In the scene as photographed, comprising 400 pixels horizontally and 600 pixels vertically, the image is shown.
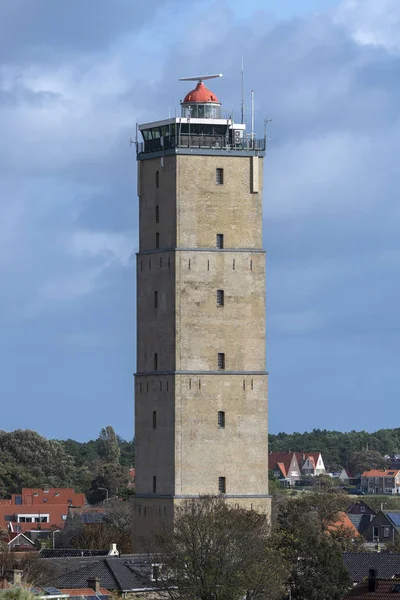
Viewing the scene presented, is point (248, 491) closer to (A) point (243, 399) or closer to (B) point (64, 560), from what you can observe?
(A) point (243, 399)

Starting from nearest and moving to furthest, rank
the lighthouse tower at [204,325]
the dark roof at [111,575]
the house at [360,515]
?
the dark roof at [111,575], the lighthouse tower at [204,325], the house at [360,515]

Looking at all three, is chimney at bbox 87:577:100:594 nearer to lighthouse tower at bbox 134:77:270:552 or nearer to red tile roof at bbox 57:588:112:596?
red tile roof at bbox 57:588:112:596

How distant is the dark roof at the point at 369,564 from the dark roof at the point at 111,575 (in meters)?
9.34

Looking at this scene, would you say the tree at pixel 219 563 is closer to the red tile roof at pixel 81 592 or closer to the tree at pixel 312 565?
the red tile roof at pixel 81 592

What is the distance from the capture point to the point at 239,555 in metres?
58.0

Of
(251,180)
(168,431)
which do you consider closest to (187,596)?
(168,431)

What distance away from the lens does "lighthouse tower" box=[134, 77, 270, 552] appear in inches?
2894

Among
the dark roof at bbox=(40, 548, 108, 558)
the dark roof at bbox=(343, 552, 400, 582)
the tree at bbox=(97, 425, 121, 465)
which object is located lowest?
the dark roof at bbox=(343, 552, 400, 582)

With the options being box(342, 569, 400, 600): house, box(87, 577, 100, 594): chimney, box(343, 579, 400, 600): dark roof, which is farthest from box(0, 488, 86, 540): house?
box(342, 569, 400, 600): house

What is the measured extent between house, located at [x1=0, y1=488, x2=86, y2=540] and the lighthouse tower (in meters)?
39.0

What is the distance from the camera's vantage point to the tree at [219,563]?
56.6 m

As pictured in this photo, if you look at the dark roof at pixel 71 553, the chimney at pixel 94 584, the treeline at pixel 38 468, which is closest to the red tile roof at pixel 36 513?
the treeline at pixel 38 468

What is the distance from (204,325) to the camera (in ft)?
242

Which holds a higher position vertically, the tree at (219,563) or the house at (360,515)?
the house at (360,515)
